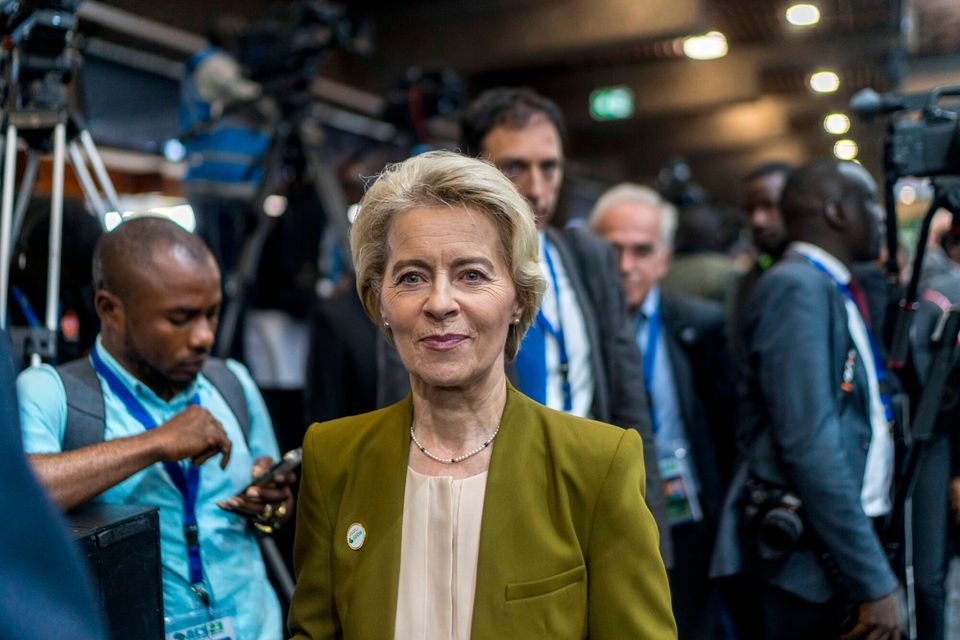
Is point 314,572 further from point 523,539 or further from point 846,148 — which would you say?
point 846,148

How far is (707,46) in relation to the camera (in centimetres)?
923

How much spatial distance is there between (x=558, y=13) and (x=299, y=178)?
4324 millimetres

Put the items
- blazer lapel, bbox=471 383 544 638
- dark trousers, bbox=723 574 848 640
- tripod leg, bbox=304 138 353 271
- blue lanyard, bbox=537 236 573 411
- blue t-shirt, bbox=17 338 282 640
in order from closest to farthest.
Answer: blazer lapel, bbox=471 383 544 638, blue t-shirt, bbox=17 338 282 640, blue lanyard, bbox=537 236 573 411, dark trousers, bbox=723 574 848 640, tripod leg, bbox=304 138 353 271

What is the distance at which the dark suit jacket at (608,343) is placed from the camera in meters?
2.32

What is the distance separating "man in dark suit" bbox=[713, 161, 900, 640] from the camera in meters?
2.31

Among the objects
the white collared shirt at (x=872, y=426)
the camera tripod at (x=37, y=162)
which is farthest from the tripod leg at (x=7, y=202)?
the white collared shirt at (x=872, y=426)

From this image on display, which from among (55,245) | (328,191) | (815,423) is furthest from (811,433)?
(328,191)

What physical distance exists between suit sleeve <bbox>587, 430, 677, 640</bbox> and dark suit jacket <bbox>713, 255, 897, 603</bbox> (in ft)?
3.40

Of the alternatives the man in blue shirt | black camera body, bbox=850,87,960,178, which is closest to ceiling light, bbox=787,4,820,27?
black camera body, bbox=850,87,960,178

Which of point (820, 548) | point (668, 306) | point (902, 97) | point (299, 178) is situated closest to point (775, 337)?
point (820, 548)

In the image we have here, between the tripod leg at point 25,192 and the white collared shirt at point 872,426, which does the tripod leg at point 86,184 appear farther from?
the white collared shirt at point 872,426

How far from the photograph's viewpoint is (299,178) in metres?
4.09

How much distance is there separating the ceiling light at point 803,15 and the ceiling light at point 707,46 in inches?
26.9

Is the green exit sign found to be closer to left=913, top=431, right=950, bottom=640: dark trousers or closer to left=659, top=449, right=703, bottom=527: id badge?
left=659, top=449, right=703, bottom=527: id badge
